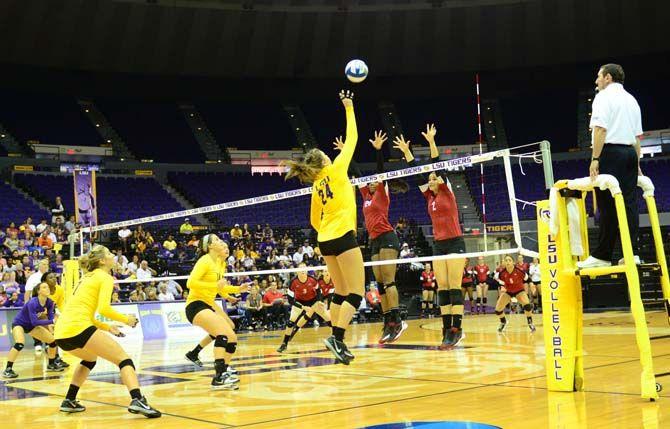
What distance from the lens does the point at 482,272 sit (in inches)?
869

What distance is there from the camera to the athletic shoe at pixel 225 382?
253 inches

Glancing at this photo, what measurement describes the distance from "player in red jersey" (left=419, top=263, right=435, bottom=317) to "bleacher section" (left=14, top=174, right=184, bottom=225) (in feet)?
34.3

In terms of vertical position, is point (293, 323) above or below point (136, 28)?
below

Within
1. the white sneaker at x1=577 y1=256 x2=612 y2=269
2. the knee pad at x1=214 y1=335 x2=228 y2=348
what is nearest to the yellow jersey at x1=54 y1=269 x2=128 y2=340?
the knee pad at x1=214 y1=335 x2=228 y2=348

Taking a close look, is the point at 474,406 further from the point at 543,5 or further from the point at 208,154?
the point at 208,154

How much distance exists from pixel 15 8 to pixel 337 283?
22.1 metres

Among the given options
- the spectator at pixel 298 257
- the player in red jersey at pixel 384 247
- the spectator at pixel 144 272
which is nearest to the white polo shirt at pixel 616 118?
the player in red jersey at pixel 384 247

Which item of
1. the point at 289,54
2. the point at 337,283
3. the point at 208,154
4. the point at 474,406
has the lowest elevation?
the point at 474,406

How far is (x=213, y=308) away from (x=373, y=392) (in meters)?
2.25

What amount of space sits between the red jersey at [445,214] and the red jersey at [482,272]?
13426 mm

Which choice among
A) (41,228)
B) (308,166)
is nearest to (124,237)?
(41,228)

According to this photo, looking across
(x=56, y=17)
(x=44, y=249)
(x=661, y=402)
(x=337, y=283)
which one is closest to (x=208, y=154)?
(x=56, y=17)

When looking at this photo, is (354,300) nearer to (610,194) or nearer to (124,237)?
(610,194)

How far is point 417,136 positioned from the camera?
32.6 m
